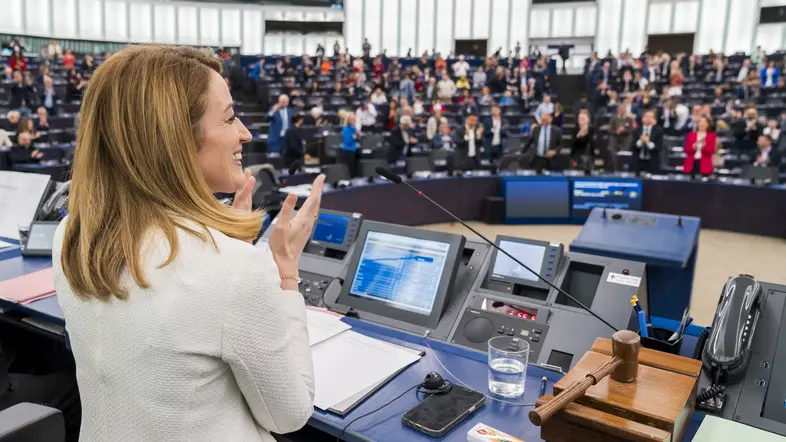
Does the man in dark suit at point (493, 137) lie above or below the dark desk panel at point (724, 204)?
above

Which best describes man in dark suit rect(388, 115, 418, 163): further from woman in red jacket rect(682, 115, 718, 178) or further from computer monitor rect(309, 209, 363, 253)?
computer monitor rect(309, 209, 363, 253)

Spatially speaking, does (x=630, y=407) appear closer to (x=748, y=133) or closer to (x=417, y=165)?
(x=417, y=165)

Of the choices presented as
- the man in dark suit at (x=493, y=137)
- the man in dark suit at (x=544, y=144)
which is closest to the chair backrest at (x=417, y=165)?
the man in dark suit at (x=544, y=144)

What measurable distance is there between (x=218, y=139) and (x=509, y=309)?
1150mm

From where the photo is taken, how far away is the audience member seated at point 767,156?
796cm

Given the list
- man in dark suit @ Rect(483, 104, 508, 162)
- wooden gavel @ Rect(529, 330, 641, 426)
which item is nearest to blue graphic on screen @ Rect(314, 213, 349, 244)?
wooden gavel @ Rect(529, 330, 641, 426)

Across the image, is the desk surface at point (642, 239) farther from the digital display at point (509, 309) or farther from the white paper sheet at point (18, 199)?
the white paper sheet at point (18, 199)

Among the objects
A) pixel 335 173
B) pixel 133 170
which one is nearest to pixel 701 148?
pixel 335 173

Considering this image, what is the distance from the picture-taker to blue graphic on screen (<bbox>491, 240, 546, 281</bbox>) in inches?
76.6

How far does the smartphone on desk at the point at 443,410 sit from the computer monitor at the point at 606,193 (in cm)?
650

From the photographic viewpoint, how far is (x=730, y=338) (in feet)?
4.95

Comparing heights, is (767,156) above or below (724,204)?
above

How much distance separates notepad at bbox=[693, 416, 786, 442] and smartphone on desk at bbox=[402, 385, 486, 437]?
0.48 metres

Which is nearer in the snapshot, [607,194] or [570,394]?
[570,394]
